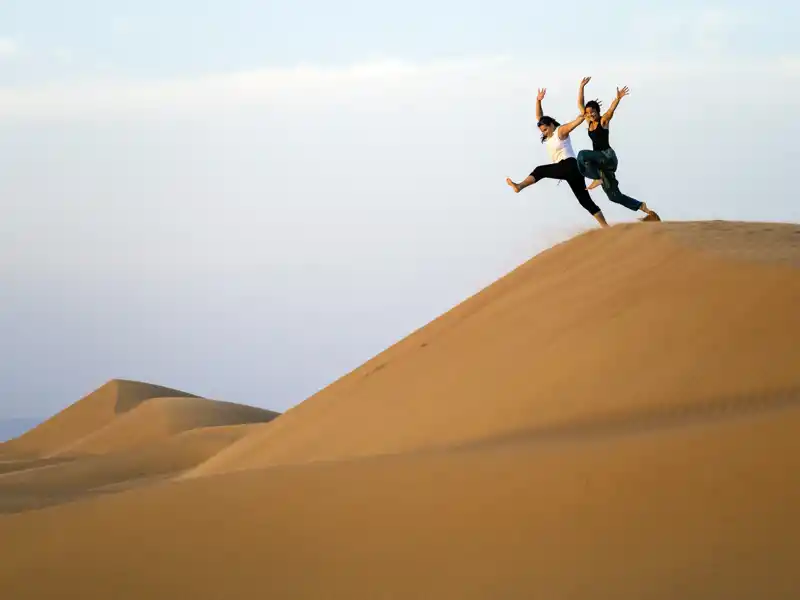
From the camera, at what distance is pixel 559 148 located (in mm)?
11117

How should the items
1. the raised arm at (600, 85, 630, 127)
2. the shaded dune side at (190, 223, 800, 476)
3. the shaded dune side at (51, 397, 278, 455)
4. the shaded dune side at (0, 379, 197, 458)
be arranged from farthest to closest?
the shaded dune side at (0, 379, 197, 458)
the shaded dune side at (51, 397, 278, 455)
the raised arm at (600, 85, 630, 127)
the shaded dune side at (190, 223, 800, 476)

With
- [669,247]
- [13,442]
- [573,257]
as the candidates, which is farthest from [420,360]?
[13,442]

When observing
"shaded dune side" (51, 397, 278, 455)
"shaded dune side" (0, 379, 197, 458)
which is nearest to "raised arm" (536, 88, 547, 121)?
"shaded dune side" (51, 397, 278, 455)

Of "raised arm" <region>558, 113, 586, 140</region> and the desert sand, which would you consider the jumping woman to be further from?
the desert sand

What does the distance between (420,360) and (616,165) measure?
3.16 meters

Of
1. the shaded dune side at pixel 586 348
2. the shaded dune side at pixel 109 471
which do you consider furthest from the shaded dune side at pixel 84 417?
the shaded dune side at pixel 586 348

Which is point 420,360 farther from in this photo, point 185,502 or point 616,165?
point 185,502

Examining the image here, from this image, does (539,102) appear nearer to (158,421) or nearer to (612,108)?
(612,108)

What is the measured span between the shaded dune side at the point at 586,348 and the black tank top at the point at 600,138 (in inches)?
45.5

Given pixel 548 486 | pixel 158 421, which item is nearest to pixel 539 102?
pixel 548 486

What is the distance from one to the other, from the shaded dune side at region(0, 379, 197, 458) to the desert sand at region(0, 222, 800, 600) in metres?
27.9

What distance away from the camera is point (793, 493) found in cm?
483

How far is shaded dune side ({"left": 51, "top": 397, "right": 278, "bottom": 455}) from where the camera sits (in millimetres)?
30797

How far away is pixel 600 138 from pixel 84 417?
1228 inches
